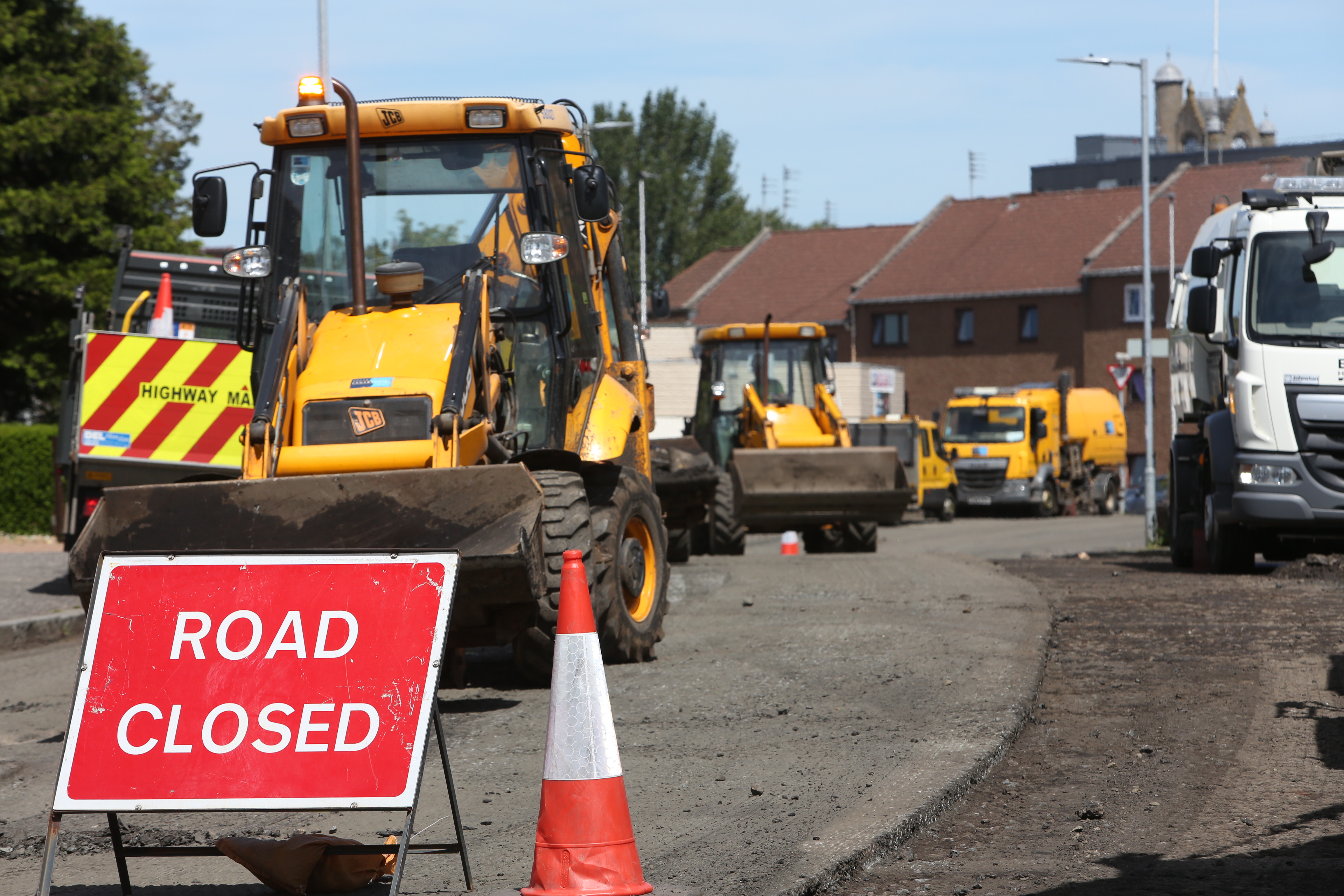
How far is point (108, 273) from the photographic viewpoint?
2717 centimetres

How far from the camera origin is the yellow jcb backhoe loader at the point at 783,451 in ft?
62.5

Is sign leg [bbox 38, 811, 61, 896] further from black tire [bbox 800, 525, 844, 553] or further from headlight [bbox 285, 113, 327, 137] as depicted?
black tire [bbox 800, 525, 844, 553]

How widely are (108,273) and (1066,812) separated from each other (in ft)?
80.5

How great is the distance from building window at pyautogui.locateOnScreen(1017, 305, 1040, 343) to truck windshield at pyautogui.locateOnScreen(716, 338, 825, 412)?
130ft

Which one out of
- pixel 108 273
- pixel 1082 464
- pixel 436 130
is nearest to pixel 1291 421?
pixel 436 130

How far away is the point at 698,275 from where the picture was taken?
70688mm

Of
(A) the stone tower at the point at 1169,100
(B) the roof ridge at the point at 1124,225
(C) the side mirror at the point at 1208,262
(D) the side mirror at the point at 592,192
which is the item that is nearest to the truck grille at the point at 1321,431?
(C) the side mirror at the point at 1208,262

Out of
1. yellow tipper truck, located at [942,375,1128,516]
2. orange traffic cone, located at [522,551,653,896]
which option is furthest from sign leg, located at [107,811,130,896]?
yellow tipper truck, located at [942,375,1128,516]

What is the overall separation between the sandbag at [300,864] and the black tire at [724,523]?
44.4ft

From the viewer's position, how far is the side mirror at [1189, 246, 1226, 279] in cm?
1394

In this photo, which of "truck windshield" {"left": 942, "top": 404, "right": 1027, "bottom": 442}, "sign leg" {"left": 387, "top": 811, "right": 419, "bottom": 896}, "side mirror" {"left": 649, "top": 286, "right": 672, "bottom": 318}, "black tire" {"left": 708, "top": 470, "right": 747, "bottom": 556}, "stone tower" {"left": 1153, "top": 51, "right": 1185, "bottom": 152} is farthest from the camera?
"stone tower" {"left": 1153, "top": 51, "right": 1185, "bottom": 152}

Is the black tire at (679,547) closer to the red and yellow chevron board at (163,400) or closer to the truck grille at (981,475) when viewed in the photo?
the red and yellow chevron board at (163,400)

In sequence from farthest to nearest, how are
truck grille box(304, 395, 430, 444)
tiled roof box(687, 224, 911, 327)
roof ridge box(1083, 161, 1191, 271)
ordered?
1. tiled roof box(687, 224, 911, 327)
2. roof ridge box(1083, 161, 1191, 271)
3. truck grille box(304, 395, 430, 444)

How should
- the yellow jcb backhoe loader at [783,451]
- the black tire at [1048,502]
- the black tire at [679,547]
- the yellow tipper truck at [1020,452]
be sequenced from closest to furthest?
the black tire at [679,547] < the yellow jcb backhoe loader at [783,451] < the yellow tipper truck at [1020,452] < the black tire at [1048,502]
